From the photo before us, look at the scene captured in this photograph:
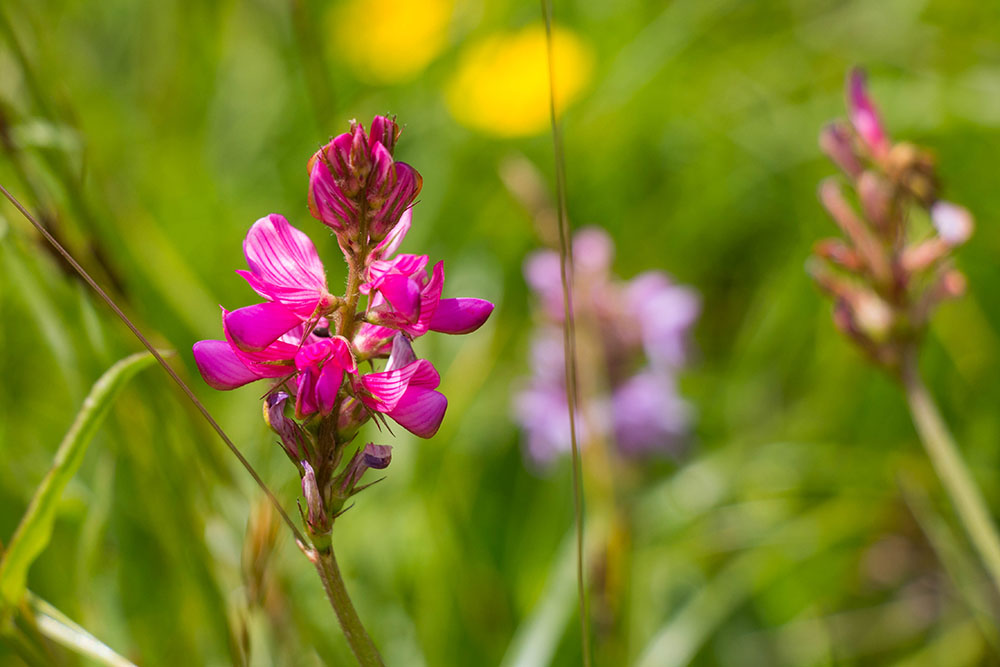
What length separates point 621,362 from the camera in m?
2.38

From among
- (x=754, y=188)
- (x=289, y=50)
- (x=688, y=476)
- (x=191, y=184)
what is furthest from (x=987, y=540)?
(x=289, y=50)

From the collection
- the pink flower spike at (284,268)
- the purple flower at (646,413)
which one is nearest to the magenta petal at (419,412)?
the pink flower spike at (284,268)

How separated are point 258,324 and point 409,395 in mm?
142

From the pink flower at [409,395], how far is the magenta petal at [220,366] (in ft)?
0.37

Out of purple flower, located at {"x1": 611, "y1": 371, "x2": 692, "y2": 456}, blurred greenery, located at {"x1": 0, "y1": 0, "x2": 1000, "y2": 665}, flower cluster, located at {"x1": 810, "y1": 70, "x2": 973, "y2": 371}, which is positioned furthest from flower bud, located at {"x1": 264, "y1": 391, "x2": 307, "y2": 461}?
purple flower, located at {"x1": 611, "y1": 371, "x2": 692, "y2": 456}

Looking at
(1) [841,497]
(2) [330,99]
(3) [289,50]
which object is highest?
(3) [289,50]

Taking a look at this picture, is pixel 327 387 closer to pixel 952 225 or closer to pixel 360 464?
pixel 360 464

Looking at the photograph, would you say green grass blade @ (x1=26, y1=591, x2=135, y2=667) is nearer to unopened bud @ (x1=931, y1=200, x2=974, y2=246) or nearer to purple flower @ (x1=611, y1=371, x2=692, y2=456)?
unopened bud @ (x1=931, y1=200, x2=974, y2=246)

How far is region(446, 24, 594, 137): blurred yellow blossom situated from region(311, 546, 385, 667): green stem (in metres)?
2.66

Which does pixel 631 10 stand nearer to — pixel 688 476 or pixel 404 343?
pixel 688 476

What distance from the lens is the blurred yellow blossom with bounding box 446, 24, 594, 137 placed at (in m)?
3.35

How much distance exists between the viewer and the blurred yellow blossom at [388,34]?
3637mm

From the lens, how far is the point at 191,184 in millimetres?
2873

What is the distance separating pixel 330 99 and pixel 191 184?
92cm
